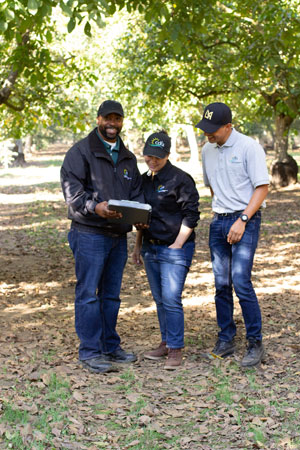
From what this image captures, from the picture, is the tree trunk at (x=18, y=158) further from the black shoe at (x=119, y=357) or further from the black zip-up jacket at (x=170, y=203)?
the black zip-up jacket at (x=170, y=203)

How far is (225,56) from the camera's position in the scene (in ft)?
55.1

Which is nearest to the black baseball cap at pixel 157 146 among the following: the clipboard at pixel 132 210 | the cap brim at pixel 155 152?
the cap brim at pixel 155 152

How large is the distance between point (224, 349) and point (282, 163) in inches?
702

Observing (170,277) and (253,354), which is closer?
(170,277)

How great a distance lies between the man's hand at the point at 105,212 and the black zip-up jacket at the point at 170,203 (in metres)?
0.49

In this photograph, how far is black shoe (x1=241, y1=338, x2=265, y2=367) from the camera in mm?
5734

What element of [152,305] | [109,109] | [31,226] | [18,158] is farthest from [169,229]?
[18,158]

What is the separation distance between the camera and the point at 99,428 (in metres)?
4.65

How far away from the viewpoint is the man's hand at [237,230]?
5426 millimetres

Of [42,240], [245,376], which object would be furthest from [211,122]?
[42,240]

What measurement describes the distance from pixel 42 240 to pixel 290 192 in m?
10.9

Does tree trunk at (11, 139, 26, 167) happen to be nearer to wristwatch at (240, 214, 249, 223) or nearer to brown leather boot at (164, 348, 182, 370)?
brown leather boot at (164, 348, 182, 370)

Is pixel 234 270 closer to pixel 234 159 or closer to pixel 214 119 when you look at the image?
pixel 234 159

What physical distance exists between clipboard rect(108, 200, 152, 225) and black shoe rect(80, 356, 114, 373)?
136 centimetres
